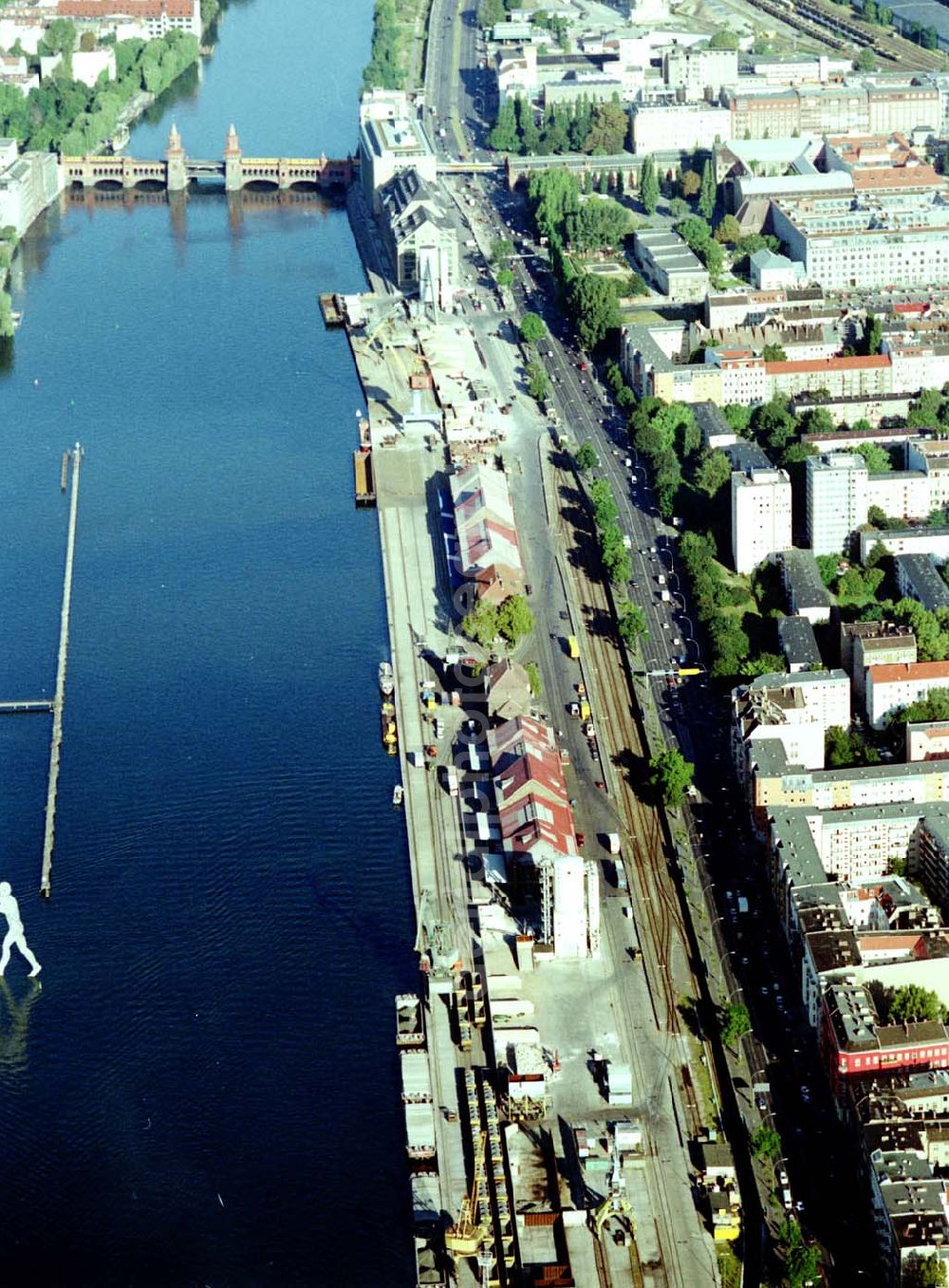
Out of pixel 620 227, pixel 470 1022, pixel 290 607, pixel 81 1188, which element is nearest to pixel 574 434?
pixel 290 607

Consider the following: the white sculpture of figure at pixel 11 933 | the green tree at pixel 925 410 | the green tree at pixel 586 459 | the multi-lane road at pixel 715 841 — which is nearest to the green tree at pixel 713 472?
the multi-lane road at pixel 715 841

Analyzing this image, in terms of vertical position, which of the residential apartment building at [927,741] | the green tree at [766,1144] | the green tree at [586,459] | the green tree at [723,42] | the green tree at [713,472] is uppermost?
the green tree at [723,42]

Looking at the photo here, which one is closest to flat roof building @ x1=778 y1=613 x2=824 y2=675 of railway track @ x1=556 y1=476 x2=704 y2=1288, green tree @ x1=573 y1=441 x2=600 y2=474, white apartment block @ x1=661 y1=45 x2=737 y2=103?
railway track @ x1=556 y1=476 x2=704 y2=1288

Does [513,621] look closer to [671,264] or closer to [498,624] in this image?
[498,624]

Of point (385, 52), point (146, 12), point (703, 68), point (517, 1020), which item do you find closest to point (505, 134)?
point (703, 68)

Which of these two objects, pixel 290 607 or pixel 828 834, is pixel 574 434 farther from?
pixel 828 834

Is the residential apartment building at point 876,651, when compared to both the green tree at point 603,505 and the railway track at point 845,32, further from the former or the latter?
the railway track at point 845,32

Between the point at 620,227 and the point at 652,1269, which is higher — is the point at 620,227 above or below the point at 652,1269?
above
